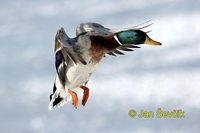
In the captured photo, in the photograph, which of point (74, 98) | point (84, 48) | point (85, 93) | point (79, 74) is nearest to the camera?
point (84, 48)

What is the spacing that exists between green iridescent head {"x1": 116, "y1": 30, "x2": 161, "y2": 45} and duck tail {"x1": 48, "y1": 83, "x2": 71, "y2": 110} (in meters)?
1.41

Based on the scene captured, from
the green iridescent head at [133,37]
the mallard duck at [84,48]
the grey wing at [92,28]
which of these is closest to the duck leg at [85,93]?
the mallard duck at [84,48]

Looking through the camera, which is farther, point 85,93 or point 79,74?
point 85,93

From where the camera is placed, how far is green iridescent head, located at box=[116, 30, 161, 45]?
7.18 meters

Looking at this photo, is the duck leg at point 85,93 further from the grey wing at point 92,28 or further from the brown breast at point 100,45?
the grey wing at point 92,28

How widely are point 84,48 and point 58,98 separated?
128 cm

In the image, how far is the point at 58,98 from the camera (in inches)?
324

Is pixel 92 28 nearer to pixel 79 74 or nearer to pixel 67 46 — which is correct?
pixel 67 46

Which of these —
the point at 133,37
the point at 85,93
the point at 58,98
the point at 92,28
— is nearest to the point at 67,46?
the point at 92,28

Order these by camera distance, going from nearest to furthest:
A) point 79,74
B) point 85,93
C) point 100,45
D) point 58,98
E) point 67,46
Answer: point 67,46 < point 100,45 < point 79,74 < point 85,93 < point 58,98

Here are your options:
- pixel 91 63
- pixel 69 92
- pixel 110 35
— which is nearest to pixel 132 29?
pixel 110 35

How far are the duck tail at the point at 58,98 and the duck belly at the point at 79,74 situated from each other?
394 mm

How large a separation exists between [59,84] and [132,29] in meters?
1.50

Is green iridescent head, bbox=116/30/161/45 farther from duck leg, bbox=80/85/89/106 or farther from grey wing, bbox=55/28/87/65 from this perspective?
duck leg, bbox=80/85/89/106
